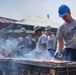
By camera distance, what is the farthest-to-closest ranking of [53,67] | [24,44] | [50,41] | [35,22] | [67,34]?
[35,22] → [24,44] → [50,41] → [67,34] → [53,67]

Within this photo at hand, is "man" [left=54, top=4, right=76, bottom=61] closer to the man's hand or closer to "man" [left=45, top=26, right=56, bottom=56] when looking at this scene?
the man's hand

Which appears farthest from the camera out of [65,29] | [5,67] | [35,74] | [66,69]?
[5,67]

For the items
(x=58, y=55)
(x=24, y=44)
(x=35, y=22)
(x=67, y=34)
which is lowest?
(x=58, y=55)

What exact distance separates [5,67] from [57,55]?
1.32 m

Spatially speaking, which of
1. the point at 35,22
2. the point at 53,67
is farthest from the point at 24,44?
the point at 53,67

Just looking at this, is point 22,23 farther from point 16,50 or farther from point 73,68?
point 73,68

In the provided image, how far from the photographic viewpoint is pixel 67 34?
216 inches

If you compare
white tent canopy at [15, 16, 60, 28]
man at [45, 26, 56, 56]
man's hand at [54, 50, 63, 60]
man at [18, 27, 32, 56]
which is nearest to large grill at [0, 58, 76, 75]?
man's hand at [54, 50, 63, 60]

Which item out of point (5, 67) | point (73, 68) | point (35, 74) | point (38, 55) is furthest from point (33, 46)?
point (73, 68)

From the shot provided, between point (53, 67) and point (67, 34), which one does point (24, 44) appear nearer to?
point (67, 34)

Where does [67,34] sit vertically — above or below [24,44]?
above

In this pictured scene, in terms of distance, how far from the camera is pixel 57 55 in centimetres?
550

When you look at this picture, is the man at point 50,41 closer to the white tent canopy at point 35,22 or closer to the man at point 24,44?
the man at point 24,44

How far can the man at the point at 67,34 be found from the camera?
5.40 meters
